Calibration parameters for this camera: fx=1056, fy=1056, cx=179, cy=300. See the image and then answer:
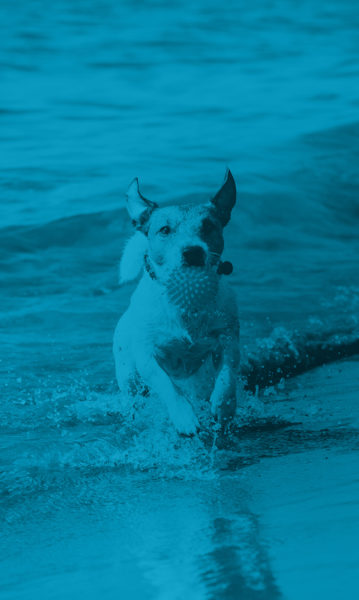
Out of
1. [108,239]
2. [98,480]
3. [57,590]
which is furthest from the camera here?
[108,239]

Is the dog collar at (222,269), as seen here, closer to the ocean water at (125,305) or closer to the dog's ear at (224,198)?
the dog's ear at (224,198)

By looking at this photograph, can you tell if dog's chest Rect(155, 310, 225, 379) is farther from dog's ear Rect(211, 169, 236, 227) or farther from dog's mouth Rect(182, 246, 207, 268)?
dog's ear Rect(211, 169, 236, 227)

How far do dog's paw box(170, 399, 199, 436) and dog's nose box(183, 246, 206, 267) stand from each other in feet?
2.05

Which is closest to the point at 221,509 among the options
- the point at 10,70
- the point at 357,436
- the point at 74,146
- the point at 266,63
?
the point at 357,436

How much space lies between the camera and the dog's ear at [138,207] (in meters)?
4.80

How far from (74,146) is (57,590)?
10.3m

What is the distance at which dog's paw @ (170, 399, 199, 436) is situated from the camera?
453 cm

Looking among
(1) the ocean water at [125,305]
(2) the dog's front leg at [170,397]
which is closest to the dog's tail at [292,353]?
(1) the ocean water at [125,305]

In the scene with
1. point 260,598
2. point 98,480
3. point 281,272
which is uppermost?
point 260,598

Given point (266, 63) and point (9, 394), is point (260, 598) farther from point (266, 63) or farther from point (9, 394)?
point (266, 63)

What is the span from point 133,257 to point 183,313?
0.68 m

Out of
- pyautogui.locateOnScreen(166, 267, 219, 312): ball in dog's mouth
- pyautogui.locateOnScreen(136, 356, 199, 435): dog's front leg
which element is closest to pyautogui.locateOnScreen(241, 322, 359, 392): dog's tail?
pyautogui.locateOnScreen(136, 356, 199, 435): dog's front leg

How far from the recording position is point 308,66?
65.1 feet

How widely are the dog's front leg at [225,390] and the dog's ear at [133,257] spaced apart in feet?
2.09
